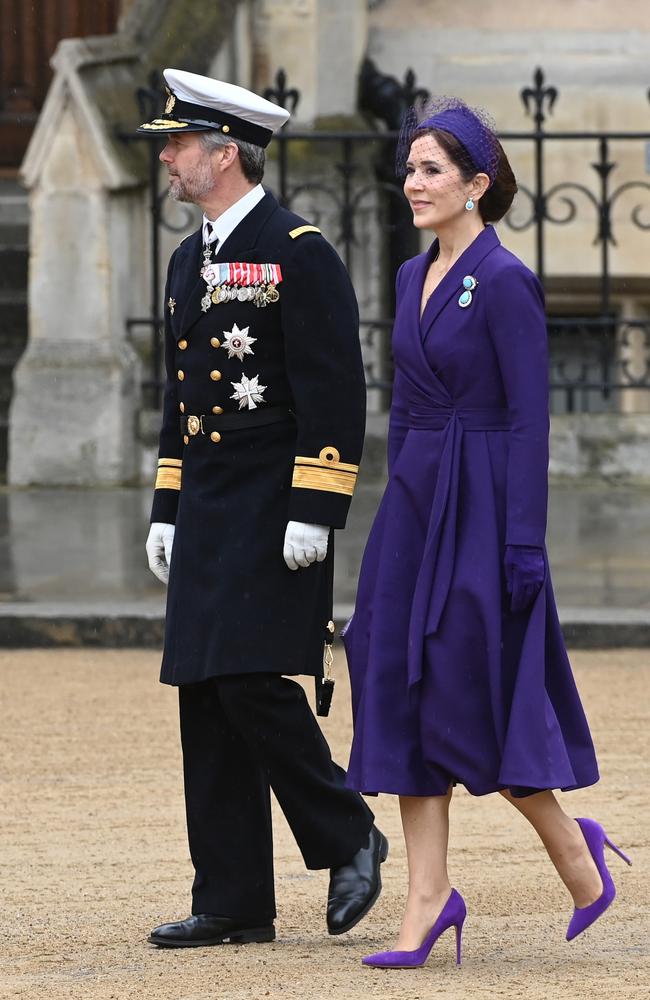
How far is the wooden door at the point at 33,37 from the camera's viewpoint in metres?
14.0

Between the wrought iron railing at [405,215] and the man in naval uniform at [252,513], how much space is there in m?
6.80

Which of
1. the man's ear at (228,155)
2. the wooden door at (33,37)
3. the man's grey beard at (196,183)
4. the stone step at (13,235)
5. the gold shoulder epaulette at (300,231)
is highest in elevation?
the wooden door at (33,37)

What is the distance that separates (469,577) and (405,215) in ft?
27.2

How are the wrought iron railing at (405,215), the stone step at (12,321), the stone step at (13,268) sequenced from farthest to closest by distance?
1. the stone step at (13,268)
2. the stone step at (12,321)
3. the wrought iron railing at (405,215)

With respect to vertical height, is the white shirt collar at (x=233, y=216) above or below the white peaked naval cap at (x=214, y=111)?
below

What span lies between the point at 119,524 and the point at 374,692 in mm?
5766

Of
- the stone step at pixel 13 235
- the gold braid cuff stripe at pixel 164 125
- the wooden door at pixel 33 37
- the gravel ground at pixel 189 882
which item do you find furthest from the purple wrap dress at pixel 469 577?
the wooden door at pixel 33 37

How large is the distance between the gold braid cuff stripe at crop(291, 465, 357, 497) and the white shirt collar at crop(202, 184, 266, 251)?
0.51 meters

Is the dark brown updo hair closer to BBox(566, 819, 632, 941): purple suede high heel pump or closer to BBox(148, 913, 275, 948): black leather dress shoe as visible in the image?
BBox(566, 819, 632, 941): purple suede high heel pump

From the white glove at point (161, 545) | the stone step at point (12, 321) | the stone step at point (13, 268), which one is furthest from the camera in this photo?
the stone step at point (13, 268)

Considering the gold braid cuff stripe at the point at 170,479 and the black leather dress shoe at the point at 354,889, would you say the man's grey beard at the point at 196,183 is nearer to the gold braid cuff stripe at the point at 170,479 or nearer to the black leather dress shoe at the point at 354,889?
the gold braid cuff stripe at the point at 170,479

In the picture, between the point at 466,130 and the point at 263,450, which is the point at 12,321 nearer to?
the point at 263,450

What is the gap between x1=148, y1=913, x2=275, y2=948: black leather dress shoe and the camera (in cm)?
429

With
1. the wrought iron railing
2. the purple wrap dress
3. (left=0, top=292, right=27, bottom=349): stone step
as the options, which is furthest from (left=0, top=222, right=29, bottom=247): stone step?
the purple wrap dress
